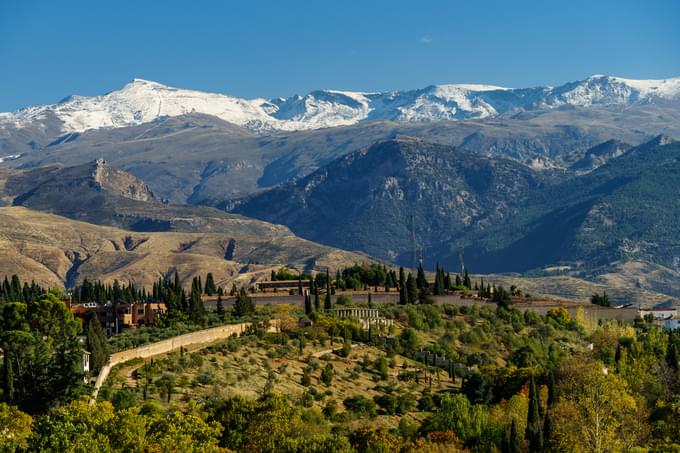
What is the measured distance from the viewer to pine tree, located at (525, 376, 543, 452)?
368 feet

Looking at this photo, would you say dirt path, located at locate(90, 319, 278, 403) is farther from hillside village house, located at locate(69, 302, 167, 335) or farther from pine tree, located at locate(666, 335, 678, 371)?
pine tree, located at locate(666, 335, 678, 371)

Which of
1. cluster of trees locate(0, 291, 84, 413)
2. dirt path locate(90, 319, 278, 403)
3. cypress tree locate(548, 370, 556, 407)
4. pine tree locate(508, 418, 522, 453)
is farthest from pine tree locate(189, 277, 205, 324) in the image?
pine tree locate(508, 418, 522, 453)

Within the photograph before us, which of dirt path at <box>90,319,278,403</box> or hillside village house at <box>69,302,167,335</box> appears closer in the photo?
dirt path at <box>90,319,278,403</box>

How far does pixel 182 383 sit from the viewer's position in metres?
123

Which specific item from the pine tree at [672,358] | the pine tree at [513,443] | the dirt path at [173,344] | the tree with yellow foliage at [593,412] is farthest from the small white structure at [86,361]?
the pine tree at [672,358]

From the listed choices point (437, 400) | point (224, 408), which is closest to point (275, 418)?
point (224, 408)

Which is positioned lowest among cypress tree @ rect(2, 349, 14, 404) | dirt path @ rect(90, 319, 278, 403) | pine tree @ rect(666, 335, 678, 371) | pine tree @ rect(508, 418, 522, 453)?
pine tree @ rect(508, 418, 522, 453)

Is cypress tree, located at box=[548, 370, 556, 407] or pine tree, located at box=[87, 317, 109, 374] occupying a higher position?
pine tree, located at box=[87, 317, 109, 374]

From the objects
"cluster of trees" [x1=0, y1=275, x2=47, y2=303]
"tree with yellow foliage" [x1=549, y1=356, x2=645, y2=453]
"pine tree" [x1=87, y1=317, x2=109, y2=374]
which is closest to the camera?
"tree with yellow foliage" [x1=549, y1=356, x2=645, y2=453]

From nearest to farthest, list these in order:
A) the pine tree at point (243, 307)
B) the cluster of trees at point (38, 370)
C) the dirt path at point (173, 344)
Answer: the cluster of trees at point (38, 370) < the dirt path at point (173, 344) < the pine tree at point (243, 307)

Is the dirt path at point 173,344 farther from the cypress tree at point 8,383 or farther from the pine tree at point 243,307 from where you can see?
the pine tree at point 243,307

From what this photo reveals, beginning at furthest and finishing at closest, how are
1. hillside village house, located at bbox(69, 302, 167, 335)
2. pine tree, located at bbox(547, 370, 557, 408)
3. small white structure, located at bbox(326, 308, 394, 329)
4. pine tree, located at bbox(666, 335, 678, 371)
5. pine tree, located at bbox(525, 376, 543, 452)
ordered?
small white structure, located at bbox(326, 308, 394, 329) → hillside village house, located at bbox(69, 302, 167, 335) → pine tree, located at bbox(666, 335, 678, 371) → pine tree, located at bbox(547, 370, 557, 408) → pine tree, located at bbox(525, 376, 543, 452)

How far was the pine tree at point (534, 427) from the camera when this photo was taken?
368ft

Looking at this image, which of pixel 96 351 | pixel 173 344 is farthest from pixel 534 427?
pixel 173 344
